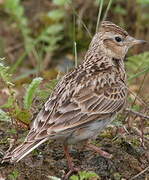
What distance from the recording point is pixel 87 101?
5.59 meters

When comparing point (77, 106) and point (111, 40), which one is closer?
point (77, 106)

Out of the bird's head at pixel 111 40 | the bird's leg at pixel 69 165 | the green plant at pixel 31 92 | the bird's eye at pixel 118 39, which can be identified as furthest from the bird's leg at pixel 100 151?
the bird's eye at pixel 118 39

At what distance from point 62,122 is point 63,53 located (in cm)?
494

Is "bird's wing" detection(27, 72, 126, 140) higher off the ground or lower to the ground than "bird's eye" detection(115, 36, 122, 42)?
lower

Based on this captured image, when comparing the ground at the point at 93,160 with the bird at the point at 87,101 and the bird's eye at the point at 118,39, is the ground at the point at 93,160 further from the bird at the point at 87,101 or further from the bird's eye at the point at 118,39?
the bird's eye at the point at 118,39

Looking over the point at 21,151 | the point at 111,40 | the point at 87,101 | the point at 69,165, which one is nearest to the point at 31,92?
the point at 87,101

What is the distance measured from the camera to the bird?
5250 millimetres

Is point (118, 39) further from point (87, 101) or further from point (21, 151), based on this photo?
point (21, 151)

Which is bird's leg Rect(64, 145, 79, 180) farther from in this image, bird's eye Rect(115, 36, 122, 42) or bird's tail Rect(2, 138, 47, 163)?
bird's eye Rect(115, 36, 122, 42)

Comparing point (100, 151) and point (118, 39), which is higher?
point (118, 39)

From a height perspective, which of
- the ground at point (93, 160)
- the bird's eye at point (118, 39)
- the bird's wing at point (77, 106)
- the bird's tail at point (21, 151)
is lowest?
the ground at point (93, 160)

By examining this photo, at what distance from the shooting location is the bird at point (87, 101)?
207 inches

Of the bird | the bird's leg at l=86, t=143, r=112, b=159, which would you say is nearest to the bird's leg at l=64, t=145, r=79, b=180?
the bird

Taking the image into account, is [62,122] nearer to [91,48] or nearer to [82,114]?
[82,114]
